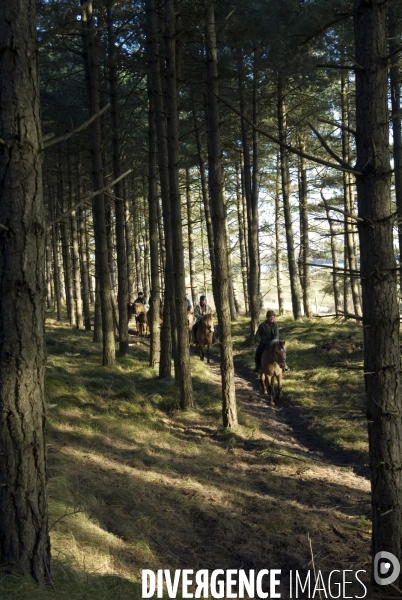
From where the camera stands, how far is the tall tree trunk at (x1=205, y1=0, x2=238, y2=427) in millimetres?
11742

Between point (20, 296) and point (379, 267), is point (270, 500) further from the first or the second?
point (20, 296)

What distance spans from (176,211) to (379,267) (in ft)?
26.4

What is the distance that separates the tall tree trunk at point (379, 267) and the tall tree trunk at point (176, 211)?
762 centimetres

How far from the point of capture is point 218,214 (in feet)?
39.1

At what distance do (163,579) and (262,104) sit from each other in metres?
19.8

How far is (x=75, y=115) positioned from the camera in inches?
883

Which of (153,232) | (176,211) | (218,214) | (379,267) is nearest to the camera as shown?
(379,267)

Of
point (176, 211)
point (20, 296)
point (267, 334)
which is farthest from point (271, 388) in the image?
point (20, 296)

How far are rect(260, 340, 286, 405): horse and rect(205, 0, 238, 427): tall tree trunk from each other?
298cm

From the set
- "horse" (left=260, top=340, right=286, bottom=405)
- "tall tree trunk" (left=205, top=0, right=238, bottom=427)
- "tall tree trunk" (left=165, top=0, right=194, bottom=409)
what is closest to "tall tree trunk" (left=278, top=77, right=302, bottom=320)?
"horse" (left=260, top=340, right=286, bottom=405)

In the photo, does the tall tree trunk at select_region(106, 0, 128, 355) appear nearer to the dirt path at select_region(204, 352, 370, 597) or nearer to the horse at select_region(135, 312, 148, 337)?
the dirt path at select_region(204, 352, 370, 597)

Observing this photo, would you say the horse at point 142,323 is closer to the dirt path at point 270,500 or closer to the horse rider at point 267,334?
the horse rider at point 267,334

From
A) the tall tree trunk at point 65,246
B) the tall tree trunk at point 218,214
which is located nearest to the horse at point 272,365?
the tall tree trunk at point 218,214

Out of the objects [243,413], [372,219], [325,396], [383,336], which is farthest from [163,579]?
[325,396]
